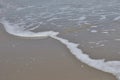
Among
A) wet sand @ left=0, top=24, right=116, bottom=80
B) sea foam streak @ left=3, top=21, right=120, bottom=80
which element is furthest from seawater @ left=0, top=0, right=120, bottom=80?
wet sand @ left=0, top=24, right=116, bottom=80

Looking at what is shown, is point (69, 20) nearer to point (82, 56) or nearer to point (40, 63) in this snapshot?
point (82, 56)

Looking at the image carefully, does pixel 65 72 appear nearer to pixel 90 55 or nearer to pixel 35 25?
pixel 90 55

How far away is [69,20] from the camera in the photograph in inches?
290

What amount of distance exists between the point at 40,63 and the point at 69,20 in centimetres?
264

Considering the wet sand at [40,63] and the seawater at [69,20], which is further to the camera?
the seawater at [69,20]

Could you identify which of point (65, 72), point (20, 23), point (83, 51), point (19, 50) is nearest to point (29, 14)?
point (20, 23)

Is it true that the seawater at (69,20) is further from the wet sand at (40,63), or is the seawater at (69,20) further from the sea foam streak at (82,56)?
the wet sand at (40,63)

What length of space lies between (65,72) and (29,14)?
14.2 ft

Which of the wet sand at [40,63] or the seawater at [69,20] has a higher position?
the wet sand at [40,63]

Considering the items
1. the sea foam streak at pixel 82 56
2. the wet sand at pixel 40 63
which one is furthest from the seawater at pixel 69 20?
the wet sand at pixel 40 63

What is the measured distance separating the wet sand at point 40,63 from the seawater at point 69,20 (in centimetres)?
18

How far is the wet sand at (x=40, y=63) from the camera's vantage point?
14.6 feet

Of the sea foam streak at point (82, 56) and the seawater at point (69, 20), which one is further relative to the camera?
the seawater at point (69, 20)

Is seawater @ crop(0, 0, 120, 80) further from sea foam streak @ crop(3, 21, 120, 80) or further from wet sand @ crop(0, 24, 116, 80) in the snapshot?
wet sand @ crop(0, 24, 116, 80)
